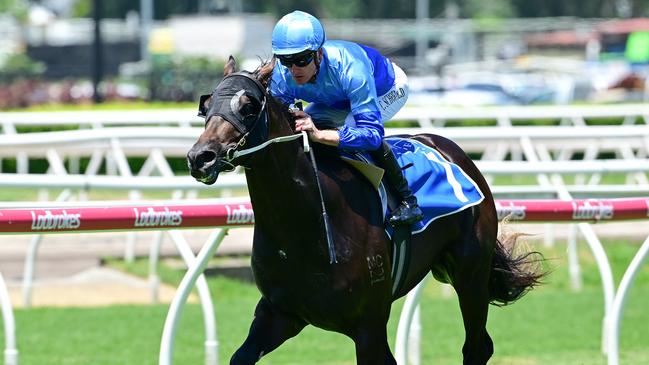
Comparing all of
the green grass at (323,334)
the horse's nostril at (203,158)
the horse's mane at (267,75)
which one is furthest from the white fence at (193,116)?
the horse's nostril at (203,158)

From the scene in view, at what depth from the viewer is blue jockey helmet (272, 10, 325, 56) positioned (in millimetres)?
4512

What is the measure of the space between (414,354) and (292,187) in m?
2.32

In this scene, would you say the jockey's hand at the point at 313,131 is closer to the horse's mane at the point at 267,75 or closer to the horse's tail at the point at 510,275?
the horse's mane at the point at 267,75

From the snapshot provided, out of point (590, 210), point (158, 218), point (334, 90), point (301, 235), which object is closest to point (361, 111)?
point (334, 90)

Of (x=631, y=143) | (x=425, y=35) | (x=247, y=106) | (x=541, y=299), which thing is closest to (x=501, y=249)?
(x=247, y=106)

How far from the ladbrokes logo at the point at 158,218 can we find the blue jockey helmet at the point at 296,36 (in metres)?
1.03

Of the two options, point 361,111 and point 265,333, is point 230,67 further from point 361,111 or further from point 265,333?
point 265,333

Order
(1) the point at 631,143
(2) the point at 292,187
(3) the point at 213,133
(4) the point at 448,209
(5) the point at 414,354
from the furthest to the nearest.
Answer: (1) the point at 631,143
(5) the point at 414,354
(4) the point at 448,209
(2) the point at 292,187
(3) the point at 213,133

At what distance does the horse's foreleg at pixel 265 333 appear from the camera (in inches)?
186

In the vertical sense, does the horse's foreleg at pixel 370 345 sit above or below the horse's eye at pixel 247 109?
below

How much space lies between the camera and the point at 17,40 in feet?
191

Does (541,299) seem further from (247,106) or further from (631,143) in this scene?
(247,106)

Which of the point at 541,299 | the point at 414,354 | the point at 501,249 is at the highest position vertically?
the point at 501,249

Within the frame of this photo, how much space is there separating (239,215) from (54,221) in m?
0.78
